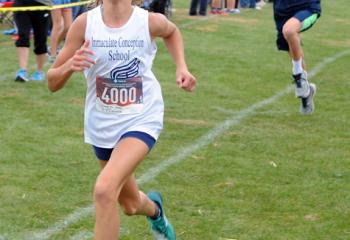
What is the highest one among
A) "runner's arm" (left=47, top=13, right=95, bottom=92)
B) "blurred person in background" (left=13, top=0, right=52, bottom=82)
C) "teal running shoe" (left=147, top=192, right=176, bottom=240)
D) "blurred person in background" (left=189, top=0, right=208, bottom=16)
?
"runner's arm" (left=47, top=13, right=95, bottom=92)

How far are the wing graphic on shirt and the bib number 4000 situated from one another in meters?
0.07

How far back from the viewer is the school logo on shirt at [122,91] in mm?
4676

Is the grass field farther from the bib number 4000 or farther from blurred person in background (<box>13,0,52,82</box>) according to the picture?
the bib number 4000

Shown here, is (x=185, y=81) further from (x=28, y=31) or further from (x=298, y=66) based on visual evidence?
(x=28, y=31)

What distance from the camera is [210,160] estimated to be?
7.34 metres

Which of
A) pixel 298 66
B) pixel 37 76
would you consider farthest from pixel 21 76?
pixel 298 66

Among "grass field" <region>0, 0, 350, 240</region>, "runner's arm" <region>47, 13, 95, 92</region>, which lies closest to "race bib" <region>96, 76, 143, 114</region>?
"runner's arm" <region>47, 13, 95, 92</region>

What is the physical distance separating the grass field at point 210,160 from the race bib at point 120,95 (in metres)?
1.06

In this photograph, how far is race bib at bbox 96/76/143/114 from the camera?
4.68m

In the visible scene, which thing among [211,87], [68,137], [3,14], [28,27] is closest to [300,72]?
[211,87]

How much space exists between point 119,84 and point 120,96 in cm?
7

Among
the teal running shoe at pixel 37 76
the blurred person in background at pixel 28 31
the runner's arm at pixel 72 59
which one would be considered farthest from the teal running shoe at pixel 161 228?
the teal running shoe at pixel 37 76

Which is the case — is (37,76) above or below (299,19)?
below

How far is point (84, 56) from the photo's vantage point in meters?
4.32
